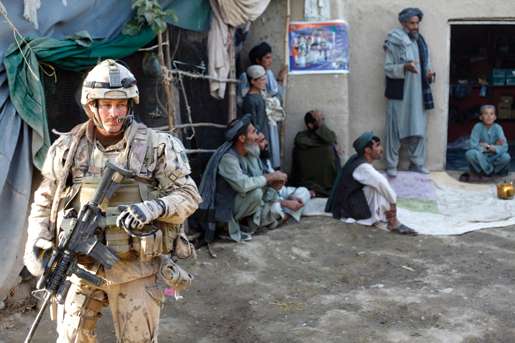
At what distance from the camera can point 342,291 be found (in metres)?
5.57

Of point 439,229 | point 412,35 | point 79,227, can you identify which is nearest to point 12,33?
point 79,227

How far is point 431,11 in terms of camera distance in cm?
855

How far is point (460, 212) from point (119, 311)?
16.9 ft

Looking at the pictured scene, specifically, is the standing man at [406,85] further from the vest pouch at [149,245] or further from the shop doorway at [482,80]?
the vest pouch at [149,245]

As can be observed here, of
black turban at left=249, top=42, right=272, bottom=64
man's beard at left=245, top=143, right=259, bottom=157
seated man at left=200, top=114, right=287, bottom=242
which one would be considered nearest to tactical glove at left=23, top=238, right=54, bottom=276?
seated man at left=200, top=114, right=287, bottom=242

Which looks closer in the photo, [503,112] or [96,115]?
[96,115]

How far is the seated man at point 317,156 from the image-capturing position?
7957mm

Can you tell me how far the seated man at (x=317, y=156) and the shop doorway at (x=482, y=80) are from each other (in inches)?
152

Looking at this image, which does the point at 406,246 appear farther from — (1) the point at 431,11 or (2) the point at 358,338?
(1) the point at 431,11

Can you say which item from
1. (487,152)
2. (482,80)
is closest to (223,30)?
(487,152)

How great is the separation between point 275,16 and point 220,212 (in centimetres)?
274

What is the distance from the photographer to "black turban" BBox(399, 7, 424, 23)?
8203 millimetres

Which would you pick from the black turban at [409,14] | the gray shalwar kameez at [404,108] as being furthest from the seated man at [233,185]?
the black turban at [409,14]

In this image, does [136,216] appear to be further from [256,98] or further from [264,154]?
[256,98]
